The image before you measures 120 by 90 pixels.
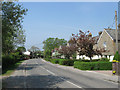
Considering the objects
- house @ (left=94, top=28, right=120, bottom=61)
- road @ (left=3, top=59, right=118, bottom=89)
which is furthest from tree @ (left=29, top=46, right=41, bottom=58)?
road @ (left=3, top=59, right=118, bottom=89)

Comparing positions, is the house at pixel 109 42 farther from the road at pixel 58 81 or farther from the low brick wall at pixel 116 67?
the road at pixel 58 81

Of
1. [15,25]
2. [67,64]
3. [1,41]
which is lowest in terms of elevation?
[67,64]

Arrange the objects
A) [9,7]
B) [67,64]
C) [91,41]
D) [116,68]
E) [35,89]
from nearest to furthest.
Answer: [35,89]
[9,7]
[116,68]
[91,41]
[67,64]

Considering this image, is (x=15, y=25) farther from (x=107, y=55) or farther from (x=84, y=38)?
(x=107, y=55)

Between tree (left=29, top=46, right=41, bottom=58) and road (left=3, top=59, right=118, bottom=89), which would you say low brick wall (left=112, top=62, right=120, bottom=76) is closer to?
road (left=3, top=59, right=118, bottom=89)

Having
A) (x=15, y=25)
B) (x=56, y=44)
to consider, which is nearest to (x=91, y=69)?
(x=15, y=25)

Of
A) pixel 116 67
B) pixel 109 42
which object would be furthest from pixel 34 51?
pixel 116 67

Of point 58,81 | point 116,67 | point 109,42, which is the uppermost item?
point 109,42

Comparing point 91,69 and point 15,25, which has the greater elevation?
point 15,25

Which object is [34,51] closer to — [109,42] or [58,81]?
[109,42]

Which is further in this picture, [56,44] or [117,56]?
[56,44]

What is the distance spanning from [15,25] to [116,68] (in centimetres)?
1199

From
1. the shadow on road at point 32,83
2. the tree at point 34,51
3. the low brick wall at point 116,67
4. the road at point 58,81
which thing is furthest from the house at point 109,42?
the tree at point 34,51

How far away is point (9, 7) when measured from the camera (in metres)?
12.8
